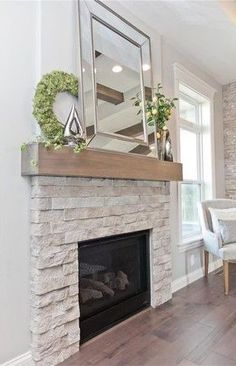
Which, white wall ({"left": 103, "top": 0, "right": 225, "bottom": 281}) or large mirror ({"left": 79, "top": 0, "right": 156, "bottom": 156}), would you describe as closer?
large mirror ({"left": 79, "top": 0, "right": 156, "bottom": 156})

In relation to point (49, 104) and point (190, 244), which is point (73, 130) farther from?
point (190, 244)

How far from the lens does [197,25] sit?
10.3 feet

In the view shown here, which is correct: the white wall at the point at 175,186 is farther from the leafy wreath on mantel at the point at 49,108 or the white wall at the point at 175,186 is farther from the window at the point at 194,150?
the leafy wreath on mantel at the point at 49,108

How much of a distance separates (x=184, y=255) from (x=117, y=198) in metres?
1.55

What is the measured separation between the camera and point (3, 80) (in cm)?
185

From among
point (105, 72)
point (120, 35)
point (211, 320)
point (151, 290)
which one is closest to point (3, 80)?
point (105, 72)

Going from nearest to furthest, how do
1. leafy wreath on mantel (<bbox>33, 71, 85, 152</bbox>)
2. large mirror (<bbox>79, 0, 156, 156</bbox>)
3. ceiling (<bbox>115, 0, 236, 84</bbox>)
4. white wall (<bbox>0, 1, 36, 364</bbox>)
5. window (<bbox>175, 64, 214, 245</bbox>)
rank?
white wall (<bbox>0, 1, 36, 364</bbox>) < leafy wreath on mantel (<bbox>33, 71, 85, 152</bbox>) < large mirror (<bbox>79, 0, 156, 156</bbox>) < ceiling (<bbox>115, 0, 236, 84</bbox>) < window (<bbox>175, 64, 214, 245</bbox>)

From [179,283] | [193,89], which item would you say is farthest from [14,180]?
[193,89]

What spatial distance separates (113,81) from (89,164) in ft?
2.99

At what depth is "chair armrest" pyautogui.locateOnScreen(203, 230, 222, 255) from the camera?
3404 millimetres

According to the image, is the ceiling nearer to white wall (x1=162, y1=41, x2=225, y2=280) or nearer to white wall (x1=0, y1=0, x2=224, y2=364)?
white wall (x1=162, y1=41, x2=225, y2=280)

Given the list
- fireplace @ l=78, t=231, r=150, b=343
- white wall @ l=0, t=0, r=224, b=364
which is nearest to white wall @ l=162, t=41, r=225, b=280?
fireplace @ l=78, t=231, r=150, b=343

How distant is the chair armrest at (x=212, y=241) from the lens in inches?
134

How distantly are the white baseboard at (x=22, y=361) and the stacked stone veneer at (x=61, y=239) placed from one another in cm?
4
